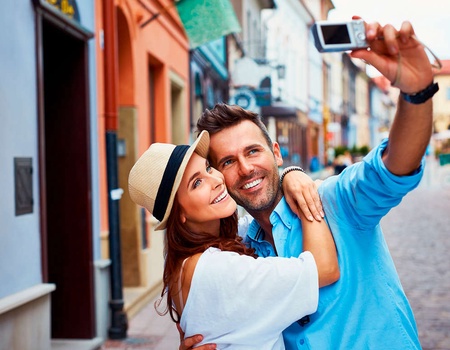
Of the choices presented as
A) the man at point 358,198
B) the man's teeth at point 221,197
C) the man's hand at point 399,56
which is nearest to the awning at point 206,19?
the man at point 358,198

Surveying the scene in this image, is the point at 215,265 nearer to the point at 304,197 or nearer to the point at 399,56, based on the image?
the point at 304,197

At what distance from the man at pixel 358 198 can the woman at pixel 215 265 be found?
8 centimetres

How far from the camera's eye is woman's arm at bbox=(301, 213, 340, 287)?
96.2 inches

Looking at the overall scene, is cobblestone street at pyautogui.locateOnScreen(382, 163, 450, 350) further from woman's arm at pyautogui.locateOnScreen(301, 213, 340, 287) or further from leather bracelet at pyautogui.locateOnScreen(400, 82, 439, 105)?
leather bracelet at pyautogui.locateOnScreen(400, 82, 439, 105)

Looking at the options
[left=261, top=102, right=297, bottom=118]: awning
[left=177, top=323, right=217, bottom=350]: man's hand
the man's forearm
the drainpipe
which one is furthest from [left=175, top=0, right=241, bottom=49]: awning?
[left=261, top=102, right=297, bottom=118]: awning

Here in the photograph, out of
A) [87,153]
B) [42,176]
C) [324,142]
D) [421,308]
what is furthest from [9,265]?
[324,142]

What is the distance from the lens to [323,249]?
2455mm

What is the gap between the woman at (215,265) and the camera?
245 centimetres

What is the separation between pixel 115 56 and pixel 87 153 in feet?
4.24

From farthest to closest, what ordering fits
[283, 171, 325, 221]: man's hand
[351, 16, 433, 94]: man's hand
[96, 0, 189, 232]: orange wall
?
[96, 0, 189, 232]: orange wall → [283, 171, 325, 221]: man's hand → [351, 16, 433, 94]: man's hand

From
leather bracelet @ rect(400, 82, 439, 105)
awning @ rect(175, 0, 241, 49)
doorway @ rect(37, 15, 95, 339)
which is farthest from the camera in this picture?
awning @ rect(175, 0, 241, 49)

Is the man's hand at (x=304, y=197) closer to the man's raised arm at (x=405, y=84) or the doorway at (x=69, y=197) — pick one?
→ the man's raised arm at (x=405, y=84)

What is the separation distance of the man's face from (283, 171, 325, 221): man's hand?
0.11 metres

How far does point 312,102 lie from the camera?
132ft
